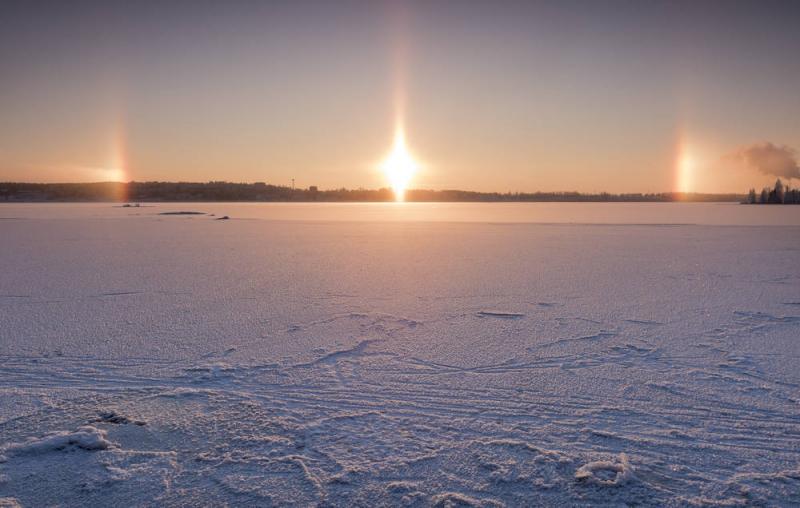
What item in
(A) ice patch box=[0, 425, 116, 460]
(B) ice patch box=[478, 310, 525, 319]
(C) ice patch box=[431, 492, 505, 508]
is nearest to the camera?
(C) ice patch box=[431, 492, 505, 508]

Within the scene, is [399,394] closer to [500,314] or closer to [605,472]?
[605,472]

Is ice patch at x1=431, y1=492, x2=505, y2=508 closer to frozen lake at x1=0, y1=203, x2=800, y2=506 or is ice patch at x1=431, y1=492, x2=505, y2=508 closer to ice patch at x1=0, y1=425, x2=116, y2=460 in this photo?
frozen lake at x1=0, y1=203, x2=800, y2=506

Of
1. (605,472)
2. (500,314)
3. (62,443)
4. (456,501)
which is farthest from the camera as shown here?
(500,314)

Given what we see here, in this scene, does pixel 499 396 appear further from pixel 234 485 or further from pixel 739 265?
pixel 739 265

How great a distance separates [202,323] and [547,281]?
4.03 metres

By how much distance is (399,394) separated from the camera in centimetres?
252

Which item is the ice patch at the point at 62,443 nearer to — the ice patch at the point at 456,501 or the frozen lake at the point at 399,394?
the frozen lake at the point at 399,394

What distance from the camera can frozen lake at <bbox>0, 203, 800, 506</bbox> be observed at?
1781 millimetres

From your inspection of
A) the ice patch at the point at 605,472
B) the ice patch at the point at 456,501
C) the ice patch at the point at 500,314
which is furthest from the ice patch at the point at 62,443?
the ice patch at the point at 500,314

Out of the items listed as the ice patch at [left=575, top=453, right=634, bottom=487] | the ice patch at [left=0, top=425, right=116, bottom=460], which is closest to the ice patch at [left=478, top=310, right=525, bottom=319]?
the ice patch at [left=575, top=453, right=634, bottom=487]

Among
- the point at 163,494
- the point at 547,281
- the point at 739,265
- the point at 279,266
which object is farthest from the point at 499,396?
the point at 739,265

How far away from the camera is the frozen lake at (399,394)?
1.78 m

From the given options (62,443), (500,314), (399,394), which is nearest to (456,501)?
(399,394)

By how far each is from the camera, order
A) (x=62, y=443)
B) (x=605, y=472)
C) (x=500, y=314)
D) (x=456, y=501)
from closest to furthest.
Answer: (x=456, y=501)
(x=605, y=472)
(x=62, y=443)
(x=500, y=314)
